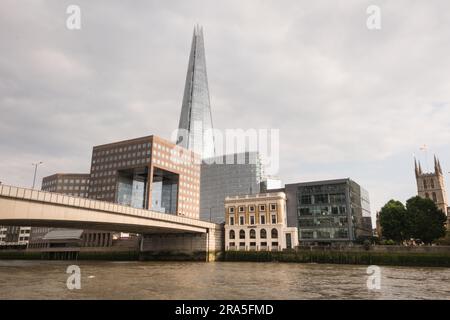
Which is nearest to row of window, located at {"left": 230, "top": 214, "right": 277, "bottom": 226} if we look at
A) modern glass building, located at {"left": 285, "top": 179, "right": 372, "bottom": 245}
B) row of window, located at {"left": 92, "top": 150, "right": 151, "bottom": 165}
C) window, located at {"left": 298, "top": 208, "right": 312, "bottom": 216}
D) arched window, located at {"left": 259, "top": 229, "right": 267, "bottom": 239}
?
arched window, located at {"left": 259, "top": 229, "right": 267, "bottom": 239}

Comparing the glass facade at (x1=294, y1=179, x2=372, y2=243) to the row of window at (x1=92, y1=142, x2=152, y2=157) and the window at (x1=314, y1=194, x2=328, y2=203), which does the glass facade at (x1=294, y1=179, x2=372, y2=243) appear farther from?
the row of window at (x1=92, y1=142, x2=152, y2=157)

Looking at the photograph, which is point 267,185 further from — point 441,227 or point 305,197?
point 441,227

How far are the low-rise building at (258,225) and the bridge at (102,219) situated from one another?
15.8ft

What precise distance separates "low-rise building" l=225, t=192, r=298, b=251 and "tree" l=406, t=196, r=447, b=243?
25.0m

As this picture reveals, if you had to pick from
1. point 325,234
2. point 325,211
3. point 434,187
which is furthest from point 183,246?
point 434,187

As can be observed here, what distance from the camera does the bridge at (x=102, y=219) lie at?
39006 mm

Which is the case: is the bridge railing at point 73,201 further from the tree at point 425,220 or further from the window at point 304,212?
the tree at point 425,220

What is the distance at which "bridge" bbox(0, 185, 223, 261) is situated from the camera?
39006 millimetres

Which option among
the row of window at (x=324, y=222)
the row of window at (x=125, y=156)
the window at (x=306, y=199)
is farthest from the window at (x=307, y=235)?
the row of window at (x=125, y=156)

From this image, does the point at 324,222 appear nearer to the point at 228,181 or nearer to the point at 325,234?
the point at 325,234

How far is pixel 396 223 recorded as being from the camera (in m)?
72.6
